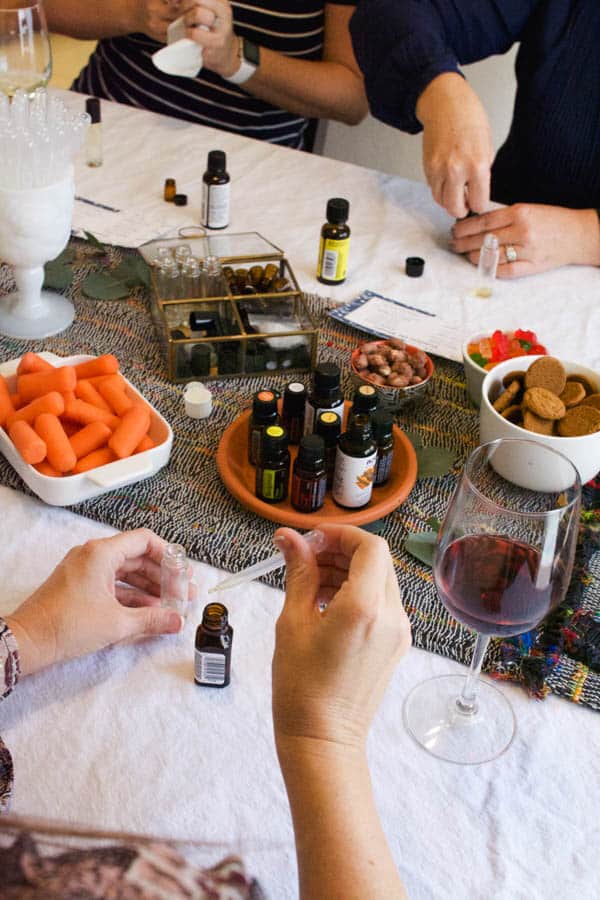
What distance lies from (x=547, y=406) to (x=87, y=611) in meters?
0.58

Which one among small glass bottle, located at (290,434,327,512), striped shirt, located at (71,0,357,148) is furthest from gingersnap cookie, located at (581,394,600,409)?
striped shirt, located at (71,0,357,148)

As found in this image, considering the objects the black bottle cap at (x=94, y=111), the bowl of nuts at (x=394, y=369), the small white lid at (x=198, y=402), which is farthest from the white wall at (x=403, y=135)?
the small white lid at (x=198, y=402)

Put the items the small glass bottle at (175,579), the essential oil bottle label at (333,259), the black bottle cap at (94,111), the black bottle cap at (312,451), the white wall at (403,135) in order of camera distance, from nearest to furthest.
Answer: the small glass bottle at (175,579) < the black bottle cap at (312,451) < the essential oil bottle label at (333,259) < the black bottle cap at (94,111) < the white wall at (403,135)

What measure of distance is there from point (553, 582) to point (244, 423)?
53cm

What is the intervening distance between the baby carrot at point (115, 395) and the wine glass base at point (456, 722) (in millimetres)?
489

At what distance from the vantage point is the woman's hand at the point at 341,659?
692 mm

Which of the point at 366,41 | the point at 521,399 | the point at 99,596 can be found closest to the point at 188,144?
the point at 366,41

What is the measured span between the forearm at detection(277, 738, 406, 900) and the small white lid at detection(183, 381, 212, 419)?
1.86ft

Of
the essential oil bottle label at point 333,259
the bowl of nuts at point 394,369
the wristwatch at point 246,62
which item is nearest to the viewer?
the bowl of nuts at point 394,369

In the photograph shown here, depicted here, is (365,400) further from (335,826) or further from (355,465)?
(335,826)

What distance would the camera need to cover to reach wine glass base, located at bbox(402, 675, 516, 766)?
32.4 inches

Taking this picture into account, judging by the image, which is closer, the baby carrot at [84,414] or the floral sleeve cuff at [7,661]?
the floral sleeve cuff at [7,661]

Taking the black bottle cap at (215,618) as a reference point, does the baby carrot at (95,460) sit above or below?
below

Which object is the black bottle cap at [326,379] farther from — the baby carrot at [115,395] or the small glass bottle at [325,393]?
the baby carrot at [115,395]
